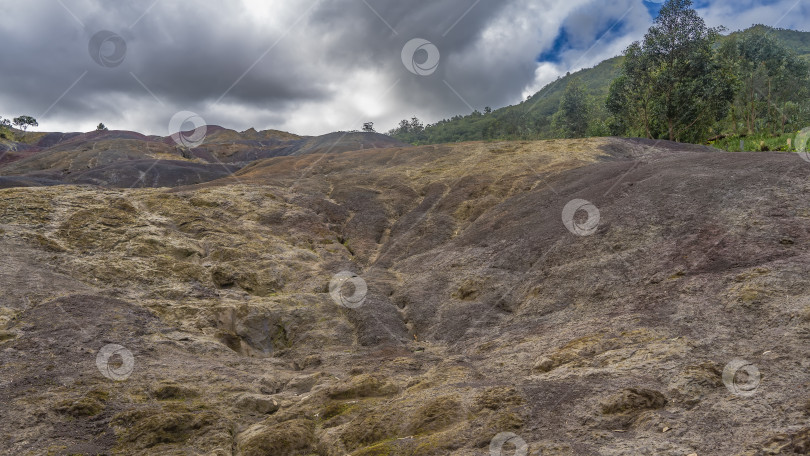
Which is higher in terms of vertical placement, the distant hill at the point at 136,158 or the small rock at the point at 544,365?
the distant hill at the point at 136,158

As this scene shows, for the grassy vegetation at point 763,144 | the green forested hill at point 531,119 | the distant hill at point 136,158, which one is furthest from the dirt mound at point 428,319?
the green forested hill at point 531,119

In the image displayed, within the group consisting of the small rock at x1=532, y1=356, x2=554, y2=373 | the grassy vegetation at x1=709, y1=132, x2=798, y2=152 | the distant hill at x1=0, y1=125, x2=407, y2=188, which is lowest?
the small rock at x1=532, y1=356, x2=554, y2=373

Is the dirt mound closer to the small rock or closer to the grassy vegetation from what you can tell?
the small rock

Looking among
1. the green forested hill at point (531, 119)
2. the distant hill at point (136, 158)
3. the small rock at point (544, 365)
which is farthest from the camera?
the green forested hill at point (531, 119)

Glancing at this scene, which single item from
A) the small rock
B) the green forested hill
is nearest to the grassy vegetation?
the green forested hill

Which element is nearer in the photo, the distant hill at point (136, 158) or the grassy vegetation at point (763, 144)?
the grassy vegetation at point (763, 144)

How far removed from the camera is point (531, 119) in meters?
109

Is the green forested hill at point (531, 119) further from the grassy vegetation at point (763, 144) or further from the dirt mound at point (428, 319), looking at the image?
the dirt mound at point (428, 319)

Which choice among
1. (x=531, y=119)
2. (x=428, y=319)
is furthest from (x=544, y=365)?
(x=531, y=119)

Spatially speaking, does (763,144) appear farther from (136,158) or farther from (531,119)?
(531,119)

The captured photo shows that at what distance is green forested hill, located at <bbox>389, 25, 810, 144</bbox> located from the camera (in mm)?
81163

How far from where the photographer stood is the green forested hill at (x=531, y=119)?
8116cm

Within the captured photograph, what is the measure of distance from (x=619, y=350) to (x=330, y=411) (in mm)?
5873

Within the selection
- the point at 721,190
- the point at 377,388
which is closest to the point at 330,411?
the point at 377,388
